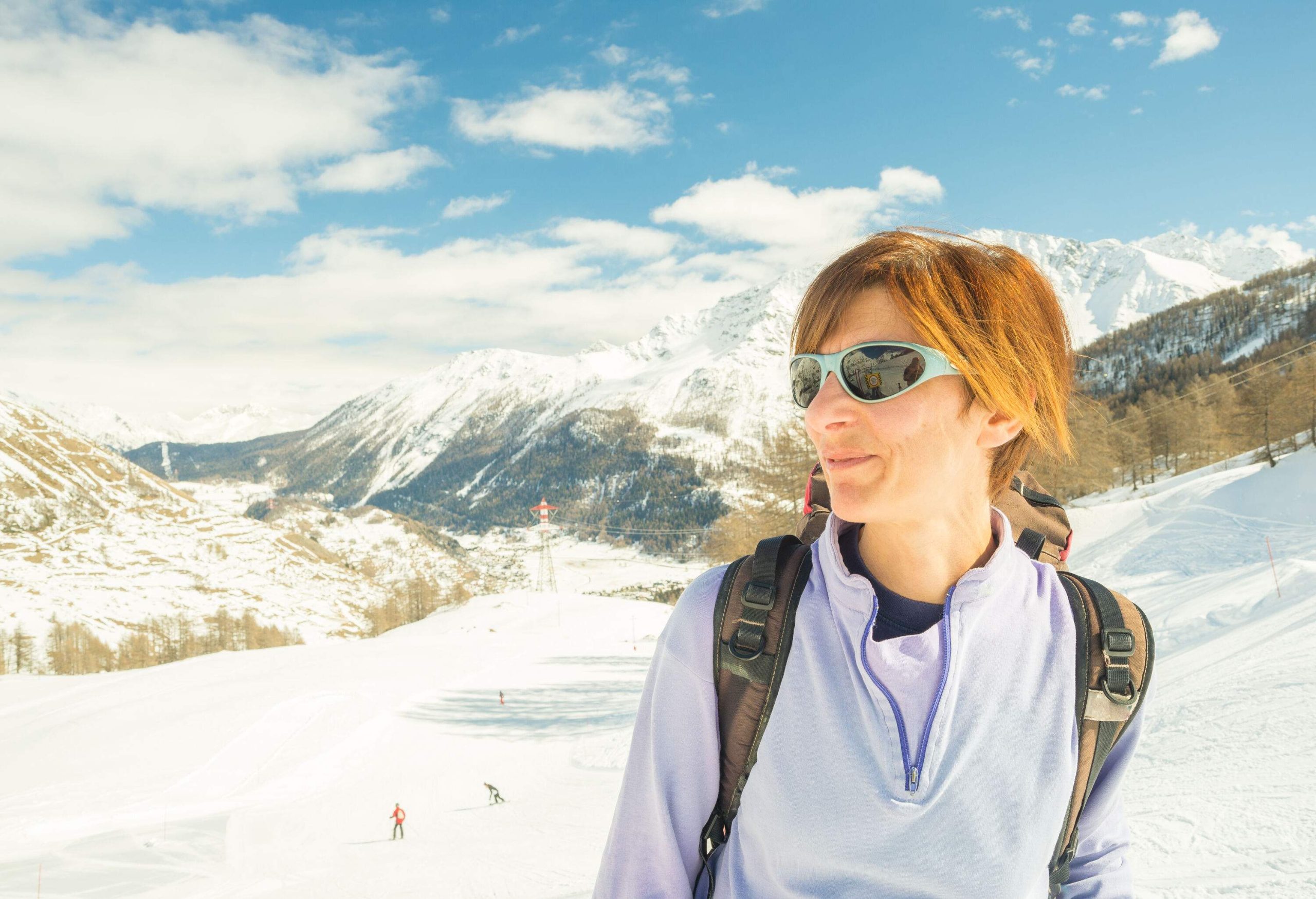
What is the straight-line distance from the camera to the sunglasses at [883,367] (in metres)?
1.44

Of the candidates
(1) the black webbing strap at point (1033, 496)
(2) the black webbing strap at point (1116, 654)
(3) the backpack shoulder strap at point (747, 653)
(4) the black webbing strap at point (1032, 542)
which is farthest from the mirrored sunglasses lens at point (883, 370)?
(1) the black webbing strap at point (1033, 496)

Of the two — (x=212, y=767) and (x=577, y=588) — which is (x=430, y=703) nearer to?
(x=212, y=767)

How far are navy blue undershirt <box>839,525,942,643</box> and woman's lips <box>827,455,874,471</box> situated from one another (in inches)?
8.4

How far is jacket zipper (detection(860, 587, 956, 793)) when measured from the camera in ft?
4.55

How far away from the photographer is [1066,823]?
1560mm

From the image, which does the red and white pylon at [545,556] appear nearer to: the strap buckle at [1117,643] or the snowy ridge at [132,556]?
the snowy ridge at [132,556]

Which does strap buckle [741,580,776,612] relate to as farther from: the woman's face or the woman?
the woman's face

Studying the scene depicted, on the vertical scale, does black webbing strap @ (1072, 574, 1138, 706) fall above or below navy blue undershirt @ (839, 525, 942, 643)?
below

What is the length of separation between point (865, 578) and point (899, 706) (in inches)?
10.4

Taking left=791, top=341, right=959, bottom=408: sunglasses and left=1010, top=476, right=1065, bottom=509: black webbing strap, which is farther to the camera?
left=1010, top=476, right=1065, bottom=509: black webbing strap

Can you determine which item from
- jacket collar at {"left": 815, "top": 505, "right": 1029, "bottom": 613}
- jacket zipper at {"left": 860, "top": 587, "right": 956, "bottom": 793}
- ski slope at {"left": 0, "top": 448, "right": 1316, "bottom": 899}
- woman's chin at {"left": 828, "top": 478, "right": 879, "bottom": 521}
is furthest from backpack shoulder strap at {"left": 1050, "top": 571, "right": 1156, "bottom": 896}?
ski slope at {"left": 0, "top": 448, "right": 1316, "bottom": 899}

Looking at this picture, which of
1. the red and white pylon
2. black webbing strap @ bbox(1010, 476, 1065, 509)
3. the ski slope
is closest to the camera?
black webbing strap @ bbox(1010, 476, 1065, 509)

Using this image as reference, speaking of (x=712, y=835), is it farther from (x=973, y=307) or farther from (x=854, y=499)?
(x=973, y=307)

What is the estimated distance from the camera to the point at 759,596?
4.75 feet
